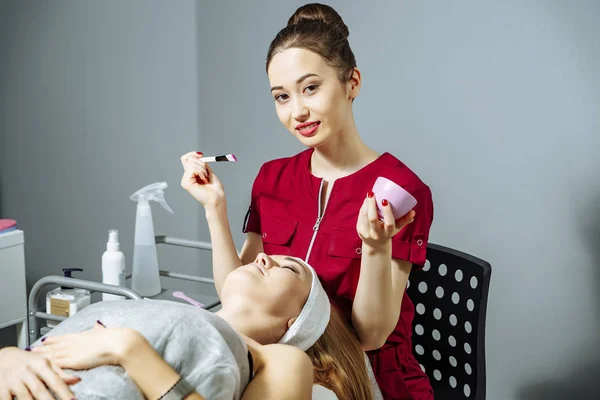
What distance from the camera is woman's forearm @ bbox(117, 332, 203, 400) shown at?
0.86m

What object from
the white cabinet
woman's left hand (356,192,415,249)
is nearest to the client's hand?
woman's left hand (356,192,415,249)

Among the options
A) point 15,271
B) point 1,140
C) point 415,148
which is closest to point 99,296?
point 15,271

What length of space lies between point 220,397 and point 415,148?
1235mm

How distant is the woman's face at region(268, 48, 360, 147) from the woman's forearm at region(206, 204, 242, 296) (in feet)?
0.79

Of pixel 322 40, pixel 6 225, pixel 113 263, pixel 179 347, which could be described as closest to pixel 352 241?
pixel 322 40

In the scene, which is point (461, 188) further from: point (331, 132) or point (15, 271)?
point (15, 271)

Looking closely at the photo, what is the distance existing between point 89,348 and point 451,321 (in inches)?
35.4

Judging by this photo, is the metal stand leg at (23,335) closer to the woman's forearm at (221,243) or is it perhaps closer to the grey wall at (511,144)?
the woman's forearm at (221,243)

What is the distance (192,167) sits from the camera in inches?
55.6

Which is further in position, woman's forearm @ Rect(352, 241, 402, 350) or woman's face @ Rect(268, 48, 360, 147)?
woman's face @ Rect(268, 48, 360, 147)

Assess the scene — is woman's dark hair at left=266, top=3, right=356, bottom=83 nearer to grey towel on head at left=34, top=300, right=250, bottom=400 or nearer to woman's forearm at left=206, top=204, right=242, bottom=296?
woman's forearm at left=206, top=204, right=242, bottom=296

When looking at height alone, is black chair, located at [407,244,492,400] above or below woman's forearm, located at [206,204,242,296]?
below

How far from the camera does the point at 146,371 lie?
863 millimetres

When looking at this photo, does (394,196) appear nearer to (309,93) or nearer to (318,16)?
(309,93)
